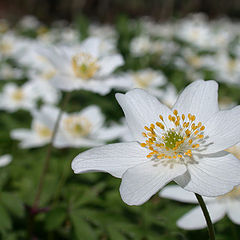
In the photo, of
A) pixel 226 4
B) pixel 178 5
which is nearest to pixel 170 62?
pixel 178 5

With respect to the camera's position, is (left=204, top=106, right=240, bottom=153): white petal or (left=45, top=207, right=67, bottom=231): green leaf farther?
(left=45, top=207, right=67, bottom=231): green leaf

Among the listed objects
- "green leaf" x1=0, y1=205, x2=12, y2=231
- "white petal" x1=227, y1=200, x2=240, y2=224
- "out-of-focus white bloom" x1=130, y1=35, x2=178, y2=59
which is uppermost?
"white petal" x1=227, y1=200, x2=240, y2=224

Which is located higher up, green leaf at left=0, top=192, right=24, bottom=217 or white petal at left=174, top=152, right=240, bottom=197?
white petal at left=174, top=152, right=240, bottom=197

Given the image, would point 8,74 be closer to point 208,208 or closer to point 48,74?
point 48,74

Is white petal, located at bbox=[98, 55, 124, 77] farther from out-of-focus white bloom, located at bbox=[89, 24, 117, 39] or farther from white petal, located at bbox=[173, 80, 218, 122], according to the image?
out-of-focus white bloom, located at bbox=[89, 24, 117, 39]

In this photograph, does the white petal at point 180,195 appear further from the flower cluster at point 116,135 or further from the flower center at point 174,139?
the flower center at point 174,139

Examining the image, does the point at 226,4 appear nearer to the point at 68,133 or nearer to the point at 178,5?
the point at 178,5


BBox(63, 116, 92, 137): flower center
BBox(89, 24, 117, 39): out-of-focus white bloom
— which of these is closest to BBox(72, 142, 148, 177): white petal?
BBox(63, 116, 92, 137): flower center
